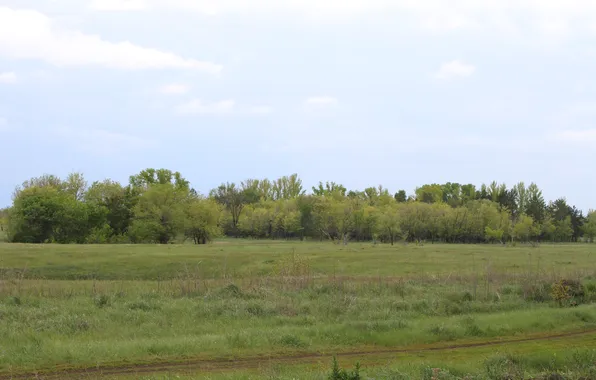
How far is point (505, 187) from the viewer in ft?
529

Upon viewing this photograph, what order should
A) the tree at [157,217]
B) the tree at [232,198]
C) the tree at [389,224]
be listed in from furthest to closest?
the tree at [232,198], the tree at [389,224], the tree at [157,217]

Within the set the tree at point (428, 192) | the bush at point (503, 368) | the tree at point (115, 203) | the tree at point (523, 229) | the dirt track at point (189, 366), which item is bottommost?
the dirt track at point (189, 366)

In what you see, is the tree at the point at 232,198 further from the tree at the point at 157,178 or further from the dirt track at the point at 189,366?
the dirt track at the point at 189,366

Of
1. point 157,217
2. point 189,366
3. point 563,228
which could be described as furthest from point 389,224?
point 189,366

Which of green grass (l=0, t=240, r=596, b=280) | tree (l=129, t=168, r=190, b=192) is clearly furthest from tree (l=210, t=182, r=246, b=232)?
green grass (l=0, t=240, r=596, b=280)

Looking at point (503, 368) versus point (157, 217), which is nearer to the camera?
point (503, 368)

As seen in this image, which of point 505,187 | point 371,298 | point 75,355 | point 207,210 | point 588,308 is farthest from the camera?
point 505,187

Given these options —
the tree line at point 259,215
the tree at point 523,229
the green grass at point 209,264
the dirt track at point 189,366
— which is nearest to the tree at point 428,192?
the tree line at point 259,215

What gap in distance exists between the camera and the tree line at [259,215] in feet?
277

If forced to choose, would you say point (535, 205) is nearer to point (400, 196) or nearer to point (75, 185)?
point (400, 196)

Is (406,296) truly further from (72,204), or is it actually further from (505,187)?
(505,187)

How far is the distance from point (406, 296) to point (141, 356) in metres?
15.1

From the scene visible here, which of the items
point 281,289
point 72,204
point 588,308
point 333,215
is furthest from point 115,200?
point 588,308

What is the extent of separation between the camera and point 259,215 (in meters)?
144
